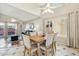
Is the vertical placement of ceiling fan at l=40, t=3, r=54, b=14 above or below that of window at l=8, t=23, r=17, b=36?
above

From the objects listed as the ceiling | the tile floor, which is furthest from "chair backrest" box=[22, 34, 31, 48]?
the ceiling

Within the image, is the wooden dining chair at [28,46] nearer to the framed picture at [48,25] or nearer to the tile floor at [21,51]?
the tile floor at [21,51]

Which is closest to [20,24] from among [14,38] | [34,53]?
[14,38]

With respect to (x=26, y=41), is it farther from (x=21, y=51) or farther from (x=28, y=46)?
(x=21, y=51)

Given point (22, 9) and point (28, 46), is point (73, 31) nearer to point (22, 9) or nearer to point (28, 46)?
point (28, 46)

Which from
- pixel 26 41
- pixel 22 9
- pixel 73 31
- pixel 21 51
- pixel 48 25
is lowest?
pixel 21 51

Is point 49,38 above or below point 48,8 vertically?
below

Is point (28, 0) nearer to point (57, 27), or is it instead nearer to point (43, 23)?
point (43, 23)

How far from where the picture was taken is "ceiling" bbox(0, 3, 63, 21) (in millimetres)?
2523

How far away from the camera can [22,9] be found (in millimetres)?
2557

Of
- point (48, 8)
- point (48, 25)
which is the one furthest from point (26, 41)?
point (48, 8)

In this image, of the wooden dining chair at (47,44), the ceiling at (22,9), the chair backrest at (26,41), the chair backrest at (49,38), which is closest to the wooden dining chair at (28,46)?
the chair backrest at (26,41)

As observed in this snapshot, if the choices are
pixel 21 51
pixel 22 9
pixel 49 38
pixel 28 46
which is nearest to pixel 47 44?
pixel 49 38

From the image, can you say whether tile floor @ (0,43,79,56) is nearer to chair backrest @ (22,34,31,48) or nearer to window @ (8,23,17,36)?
chair backrest @ (22,34,31,48)
